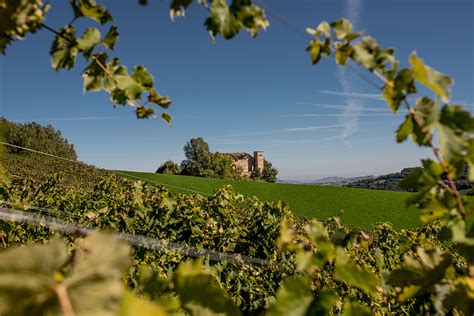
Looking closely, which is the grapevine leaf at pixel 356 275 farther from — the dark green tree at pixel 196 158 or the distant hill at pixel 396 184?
the dark green tree at pixel 196 158

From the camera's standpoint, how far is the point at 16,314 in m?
0.43

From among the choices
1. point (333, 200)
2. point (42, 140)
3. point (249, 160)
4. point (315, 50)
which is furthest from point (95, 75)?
point (249, 160)

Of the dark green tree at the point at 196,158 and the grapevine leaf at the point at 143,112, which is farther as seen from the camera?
the dark green tree at the point at 196,158

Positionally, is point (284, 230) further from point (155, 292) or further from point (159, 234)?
point (159, 234)

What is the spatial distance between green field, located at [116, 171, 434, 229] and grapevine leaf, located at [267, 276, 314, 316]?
18.9m

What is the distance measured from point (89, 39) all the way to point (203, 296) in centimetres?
81

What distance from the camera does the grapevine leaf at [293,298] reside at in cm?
69

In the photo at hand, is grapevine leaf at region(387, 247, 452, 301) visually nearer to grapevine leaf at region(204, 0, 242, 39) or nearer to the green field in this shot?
grapevine leaf at region(204, 0, 242, 39)

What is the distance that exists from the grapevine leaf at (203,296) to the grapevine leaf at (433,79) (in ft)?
2.08

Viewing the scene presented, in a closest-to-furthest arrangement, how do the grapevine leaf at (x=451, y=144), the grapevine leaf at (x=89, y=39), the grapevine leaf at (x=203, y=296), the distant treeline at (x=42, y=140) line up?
the grapevine leaf at (x=203, y=296) < the grapevine leaf at (x=451, y=144) < the grapevine leaf at (x=89, y=39) < the distant treeline at (x=42, y=140)

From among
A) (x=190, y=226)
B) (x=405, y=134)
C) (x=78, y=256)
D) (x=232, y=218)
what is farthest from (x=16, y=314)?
(x=232, y=218)

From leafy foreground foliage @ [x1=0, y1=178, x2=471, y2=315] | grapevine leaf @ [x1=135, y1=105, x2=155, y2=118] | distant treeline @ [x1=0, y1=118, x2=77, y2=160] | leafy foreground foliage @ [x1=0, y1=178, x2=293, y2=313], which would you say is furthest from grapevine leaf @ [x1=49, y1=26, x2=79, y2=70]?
distant treeline @ [x1=0, y1=118, x2=77, y2=160]

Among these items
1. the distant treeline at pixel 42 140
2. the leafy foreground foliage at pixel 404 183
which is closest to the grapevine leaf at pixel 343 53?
the leafy foreground foliage at pixel 404 183

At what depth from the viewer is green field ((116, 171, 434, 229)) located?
22.8 m
